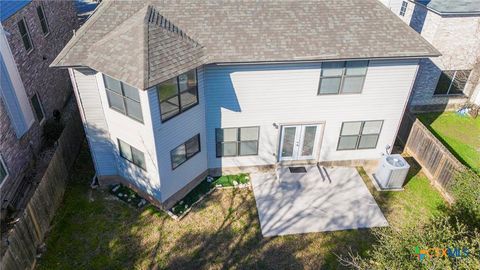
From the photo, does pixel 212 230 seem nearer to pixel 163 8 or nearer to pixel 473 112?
pixel 163 8

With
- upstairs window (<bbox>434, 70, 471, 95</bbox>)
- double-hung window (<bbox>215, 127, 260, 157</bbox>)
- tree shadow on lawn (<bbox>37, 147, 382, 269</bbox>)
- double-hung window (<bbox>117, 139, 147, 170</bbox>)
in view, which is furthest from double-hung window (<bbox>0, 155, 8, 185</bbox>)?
upstairs window (<bbox>434, 70, 471, 95</bbox>)

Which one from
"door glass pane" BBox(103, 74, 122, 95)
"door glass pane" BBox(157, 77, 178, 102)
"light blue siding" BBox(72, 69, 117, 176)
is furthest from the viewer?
"light blue siding" BBox(72, 69, 117, 176)

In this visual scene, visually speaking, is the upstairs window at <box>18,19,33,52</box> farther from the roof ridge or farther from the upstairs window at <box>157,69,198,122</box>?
the upstairs window at <box>157,69,198,122</box>

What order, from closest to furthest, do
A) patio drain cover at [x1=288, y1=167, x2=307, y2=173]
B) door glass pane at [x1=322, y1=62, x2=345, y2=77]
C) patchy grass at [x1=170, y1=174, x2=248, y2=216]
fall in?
1. door glass pane at [x1=322, y1=62, x2=345, y2=77]
2. patchy grass at [x1=170, y1=174, x2=248, y2=216]
3. patio drain cover at [x1=288, y1=167, x2=307, y2=173]

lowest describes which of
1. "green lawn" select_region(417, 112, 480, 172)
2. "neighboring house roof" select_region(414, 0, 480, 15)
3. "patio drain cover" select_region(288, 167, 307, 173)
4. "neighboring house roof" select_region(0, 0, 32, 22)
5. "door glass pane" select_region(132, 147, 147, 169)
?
"patio drain cover" select_region(288, 167, 307, 173)

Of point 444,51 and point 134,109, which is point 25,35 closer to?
point 134,109

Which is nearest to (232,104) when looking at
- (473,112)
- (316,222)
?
(316,222)

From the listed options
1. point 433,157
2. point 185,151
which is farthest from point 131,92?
point 433,157
